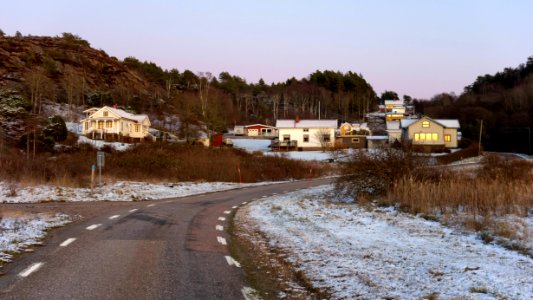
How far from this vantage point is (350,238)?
32.8 feet

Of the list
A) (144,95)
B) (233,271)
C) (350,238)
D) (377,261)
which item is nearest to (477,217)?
(350,238)

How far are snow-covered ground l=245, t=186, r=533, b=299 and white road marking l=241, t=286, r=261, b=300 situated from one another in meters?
0.96

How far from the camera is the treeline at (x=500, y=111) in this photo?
273 feet

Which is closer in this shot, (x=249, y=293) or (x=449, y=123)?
(x=249, y=293)

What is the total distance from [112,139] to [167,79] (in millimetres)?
70706

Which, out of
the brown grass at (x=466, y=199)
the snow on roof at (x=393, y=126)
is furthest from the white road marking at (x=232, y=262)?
the snow on roof at (x=393, y=126)

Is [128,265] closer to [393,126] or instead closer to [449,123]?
[449,123]

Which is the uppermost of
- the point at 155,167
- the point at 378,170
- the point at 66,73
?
the point at 66,73

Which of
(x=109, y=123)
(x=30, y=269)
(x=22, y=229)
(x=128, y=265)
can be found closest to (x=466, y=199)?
(x=128, y=265)

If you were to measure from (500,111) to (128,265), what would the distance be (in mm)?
115584

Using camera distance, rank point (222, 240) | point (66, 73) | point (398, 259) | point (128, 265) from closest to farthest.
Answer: point (128, 265) < point (398, 259) < point (222, 240) < point (66, 73)

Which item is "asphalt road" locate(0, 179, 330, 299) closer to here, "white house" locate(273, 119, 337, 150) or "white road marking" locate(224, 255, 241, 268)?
"white road marking" locate(224, 255, 241, 268)

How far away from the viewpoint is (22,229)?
34.6ft

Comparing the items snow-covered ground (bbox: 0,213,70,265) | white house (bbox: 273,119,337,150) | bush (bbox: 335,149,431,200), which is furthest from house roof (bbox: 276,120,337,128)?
snow-covered ground (bbox: 0,213,70,265)
